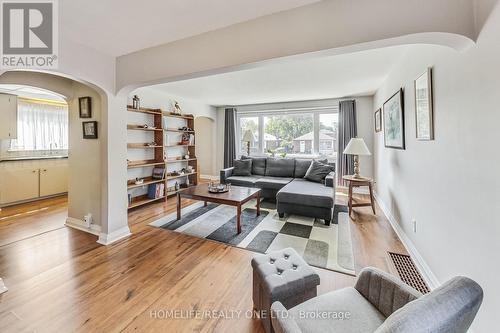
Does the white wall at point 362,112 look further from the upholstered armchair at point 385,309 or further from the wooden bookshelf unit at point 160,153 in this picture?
the upholstered armchair at point 385,309

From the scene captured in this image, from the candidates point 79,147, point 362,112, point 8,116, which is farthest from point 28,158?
point 362,112

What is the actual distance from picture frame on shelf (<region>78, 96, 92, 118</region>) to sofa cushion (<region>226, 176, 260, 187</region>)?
2.76 meters

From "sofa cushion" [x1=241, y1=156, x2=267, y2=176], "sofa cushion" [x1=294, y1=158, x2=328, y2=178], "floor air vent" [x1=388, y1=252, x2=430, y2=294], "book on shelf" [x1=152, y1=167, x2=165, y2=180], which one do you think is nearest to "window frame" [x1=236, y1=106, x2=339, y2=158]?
"sofa cushion" [x1=294, y1=158, x2=328, y2=178]

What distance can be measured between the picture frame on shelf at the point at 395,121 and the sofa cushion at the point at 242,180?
8.30 ft

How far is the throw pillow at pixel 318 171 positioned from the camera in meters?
4.40

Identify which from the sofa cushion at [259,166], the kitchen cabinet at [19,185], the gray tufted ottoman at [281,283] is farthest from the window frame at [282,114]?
the kitchen cabinet at [19,185]

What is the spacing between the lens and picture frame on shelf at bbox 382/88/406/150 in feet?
8.85

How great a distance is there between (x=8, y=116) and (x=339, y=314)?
20.5 ft

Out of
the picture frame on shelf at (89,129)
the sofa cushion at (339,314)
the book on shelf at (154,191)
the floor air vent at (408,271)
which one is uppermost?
the picture frame on shelf at (89,129)

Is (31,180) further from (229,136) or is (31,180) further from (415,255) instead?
(415,255)

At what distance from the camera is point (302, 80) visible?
150 inches

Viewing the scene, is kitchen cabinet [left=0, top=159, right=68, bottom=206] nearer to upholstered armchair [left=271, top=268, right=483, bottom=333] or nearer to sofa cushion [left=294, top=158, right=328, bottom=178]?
sofa cushion [left=294, top=158, right=328, bottom=178]

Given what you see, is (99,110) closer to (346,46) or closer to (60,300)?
(60,300)

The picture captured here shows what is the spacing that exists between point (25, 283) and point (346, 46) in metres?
3.35
